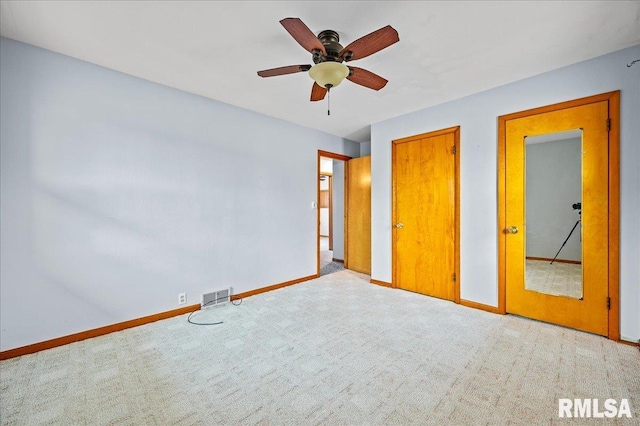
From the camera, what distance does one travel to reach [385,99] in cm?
329

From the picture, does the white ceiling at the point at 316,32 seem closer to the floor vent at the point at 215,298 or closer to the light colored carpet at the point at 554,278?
the light colored carpet at the point at 554,278

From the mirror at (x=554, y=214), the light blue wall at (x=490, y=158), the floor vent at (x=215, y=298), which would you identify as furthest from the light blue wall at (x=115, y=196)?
the mirror at (x=554, y=214)

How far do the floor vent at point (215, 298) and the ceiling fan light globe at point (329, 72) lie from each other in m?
2.67

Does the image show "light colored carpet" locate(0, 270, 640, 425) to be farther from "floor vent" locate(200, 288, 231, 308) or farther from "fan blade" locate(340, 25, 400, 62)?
"fan blade" locate(340, 25, 400, 62)

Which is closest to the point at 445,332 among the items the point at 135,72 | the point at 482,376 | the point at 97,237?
the point at 482,376

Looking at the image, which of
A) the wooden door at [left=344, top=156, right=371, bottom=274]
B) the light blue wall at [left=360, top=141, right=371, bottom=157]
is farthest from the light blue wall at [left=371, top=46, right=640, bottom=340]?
the light blue wall at [left=360, top=141, right=371, bottom=157]

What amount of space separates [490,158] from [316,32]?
2.38 m

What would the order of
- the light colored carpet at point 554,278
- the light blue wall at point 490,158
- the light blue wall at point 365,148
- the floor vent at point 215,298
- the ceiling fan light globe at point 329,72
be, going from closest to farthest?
the ceiling fan light globe at point 329,72 < the light blue wall at point 490,158 < the light colored carpet at point 554,278 < the floor vent at point 215,298 < the light blue wall at point 365,148

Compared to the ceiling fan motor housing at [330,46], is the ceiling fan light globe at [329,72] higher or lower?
lower

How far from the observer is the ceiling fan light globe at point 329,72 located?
192 centimetres

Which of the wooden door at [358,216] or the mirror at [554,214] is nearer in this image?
the mirror at [554,214]

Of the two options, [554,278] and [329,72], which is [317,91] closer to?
[329,72]

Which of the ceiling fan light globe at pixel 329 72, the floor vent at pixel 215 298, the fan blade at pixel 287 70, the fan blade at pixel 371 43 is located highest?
the fan blade at pixel 371 43

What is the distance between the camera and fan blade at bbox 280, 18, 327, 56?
5.13 feet
